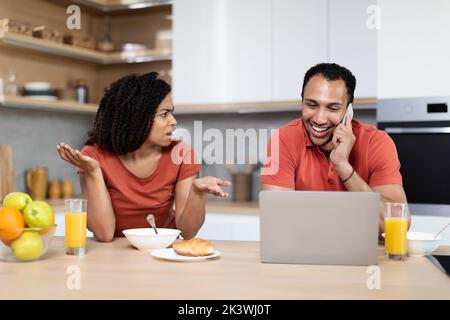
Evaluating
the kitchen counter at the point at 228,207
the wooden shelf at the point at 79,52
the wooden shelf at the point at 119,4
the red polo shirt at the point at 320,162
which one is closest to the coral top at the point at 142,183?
the red polo shirt at the point at 320,162

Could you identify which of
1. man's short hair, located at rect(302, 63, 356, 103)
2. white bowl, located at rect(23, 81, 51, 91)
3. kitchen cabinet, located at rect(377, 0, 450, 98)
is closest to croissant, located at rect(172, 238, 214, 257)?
man's short hair, located at rect(302, 63, 356, 103)

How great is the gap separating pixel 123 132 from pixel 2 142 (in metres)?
1.82

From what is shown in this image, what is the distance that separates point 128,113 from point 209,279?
1.00 m

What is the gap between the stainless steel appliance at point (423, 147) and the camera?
304cm

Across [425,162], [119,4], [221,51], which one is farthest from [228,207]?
[119,4]

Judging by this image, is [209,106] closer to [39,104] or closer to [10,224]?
[39,104]

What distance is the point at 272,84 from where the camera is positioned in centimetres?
352

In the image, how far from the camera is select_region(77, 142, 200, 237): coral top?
2.10 meters

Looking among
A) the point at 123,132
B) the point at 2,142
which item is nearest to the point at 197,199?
the point at 123,132

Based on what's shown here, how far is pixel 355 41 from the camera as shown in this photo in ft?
10.8

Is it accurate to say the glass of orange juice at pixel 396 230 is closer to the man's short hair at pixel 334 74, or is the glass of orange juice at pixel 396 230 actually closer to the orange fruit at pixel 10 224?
the man's short hair at pixel 334 74

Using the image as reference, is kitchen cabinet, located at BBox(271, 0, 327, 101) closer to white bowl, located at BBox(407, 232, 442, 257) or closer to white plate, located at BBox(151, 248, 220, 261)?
white bowl, located at BBox(407, 232, 442, 257)

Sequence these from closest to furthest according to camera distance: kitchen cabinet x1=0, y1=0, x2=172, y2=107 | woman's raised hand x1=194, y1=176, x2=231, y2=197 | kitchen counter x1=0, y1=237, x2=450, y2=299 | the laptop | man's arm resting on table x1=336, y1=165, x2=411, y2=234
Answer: kitchen counter x1=0, y1=237, x2=450, y2=299 → the laptop → woman's raised hand x1=194, y1=176, x2=231, y2=197 → man's arm resting on table x1=336, y1=165, x2=411, y2=234 → kitchen cabinet x1=0, y1=0, x2=172, y2=107
